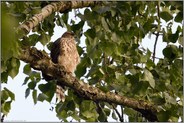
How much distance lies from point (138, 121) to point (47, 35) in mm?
887

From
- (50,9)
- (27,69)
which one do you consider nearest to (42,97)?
(27,69)

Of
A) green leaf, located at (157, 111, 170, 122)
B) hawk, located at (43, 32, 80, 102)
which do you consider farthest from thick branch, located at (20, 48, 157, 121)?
hawk, located at (43, 32, 80, 102)

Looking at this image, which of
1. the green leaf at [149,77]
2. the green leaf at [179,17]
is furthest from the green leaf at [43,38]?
the green leaf at [179,17]

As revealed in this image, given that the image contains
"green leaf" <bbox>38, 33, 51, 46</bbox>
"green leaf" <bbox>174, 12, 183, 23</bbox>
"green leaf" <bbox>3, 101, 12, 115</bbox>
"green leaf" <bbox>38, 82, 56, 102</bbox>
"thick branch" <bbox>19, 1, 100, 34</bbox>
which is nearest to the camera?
"thick branch" <bbox>19, 1, 100, 34</bbox>

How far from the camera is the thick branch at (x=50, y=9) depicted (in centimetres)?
191

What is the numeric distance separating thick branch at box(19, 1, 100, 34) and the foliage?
0.07m

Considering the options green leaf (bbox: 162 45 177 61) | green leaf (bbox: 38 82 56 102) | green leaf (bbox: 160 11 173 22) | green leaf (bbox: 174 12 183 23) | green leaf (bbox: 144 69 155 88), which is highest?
→ green leaf (bbox: 160 11 173 22)

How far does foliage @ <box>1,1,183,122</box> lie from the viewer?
219 cm

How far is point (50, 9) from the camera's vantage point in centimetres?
220

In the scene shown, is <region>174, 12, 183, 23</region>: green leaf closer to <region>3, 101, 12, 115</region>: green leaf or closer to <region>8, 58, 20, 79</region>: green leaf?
<region>8, 58, 20, 79</region>: green leaf

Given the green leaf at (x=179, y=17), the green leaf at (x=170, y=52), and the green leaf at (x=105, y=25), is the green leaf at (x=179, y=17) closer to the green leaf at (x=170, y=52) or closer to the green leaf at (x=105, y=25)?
the green leaf at (x=170, y=52)

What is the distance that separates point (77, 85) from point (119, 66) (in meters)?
0.40

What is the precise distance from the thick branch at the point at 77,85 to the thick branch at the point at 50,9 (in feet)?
0.40

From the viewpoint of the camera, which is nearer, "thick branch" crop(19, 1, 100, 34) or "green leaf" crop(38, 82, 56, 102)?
"thick branch" crop(19, 1, 100, 34)
